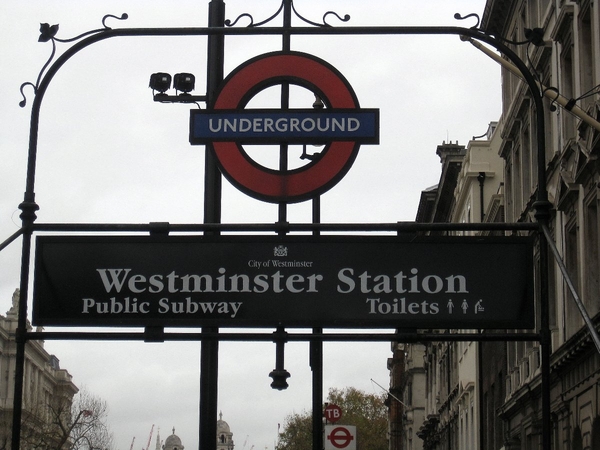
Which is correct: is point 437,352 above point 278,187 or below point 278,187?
above

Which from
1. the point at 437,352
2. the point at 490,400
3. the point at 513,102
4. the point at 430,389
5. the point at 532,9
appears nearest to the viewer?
the point at 532,9

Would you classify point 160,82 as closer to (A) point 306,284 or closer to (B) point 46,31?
(B) point 46,31

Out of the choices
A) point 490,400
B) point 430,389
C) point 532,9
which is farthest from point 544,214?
point 430,389

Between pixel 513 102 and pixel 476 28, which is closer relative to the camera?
pixel 476 28

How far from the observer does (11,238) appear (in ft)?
31.8

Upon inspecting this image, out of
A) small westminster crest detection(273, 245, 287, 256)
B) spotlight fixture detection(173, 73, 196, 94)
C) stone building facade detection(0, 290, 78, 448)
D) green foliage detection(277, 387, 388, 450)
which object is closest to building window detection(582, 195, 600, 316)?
spotlight fixture detection(173, 73, 196, 94)

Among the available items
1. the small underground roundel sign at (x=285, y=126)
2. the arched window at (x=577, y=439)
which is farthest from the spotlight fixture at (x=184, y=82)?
the arched window at (x=577, y=439)

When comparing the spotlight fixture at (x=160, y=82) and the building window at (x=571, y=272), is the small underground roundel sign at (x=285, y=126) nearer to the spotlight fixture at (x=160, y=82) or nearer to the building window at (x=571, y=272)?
the spotlight fixture at (x=160, y=82)

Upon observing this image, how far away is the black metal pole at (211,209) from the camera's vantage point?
10109mm

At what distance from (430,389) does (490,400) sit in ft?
94.5

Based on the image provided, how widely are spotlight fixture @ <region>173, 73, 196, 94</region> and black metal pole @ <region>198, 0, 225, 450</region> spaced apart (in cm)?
263

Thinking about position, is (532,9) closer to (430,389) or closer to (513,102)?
(513,102)

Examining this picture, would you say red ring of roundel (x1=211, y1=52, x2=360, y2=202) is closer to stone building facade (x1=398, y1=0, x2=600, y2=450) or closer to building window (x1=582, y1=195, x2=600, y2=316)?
stone building facade (x1=398, y1=0, x2=600, y2=450)

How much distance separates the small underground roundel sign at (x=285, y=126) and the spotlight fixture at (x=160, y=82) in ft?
12.0
